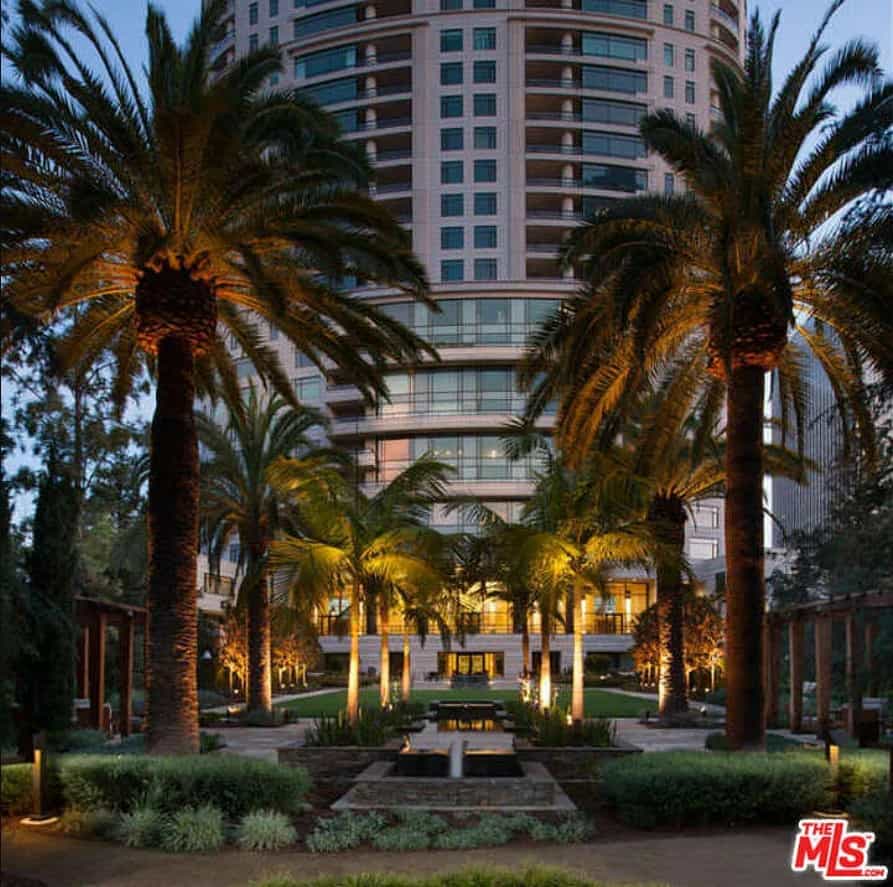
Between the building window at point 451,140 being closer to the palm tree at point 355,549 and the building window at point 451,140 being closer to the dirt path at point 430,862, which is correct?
the palm tree at point 355,549

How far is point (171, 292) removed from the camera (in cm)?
1650

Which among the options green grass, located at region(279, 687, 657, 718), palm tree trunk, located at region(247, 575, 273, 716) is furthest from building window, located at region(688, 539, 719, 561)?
palm tree trunk, located at region(247, 575, 273, 716)

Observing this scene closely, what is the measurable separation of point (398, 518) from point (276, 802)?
10022mm

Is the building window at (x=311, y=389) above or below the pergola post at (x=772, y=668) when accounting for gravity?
above

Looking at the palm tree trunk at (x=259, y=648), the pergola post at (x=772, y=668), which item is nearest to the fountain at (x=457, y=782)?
the palm tree trunk at (x=259, y=648)

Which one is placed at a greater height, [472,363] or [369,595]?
[472,363]

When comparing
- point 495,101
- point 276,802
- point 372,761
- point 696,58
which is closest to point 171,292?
point 276,802

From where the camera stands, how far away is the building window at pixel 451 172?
72.8 metres

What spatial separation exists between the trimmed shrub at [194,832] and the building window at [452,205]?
203ft

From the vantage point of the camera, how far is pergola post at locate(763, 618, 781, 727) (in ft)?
99.5

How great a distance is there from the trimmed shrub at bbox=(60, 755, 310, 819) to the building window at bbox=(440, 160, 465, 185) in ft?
201

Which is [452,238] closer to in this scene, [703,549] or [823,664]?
[703,549]

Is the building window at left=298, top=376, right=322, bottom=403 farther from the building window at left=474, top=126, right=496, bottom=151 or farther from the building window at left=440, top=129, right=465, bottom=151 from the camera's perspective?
the building window at left=474, top=126, right=496, bottom=151

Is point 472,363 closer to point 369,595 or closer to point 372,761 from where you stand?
point 369,595
